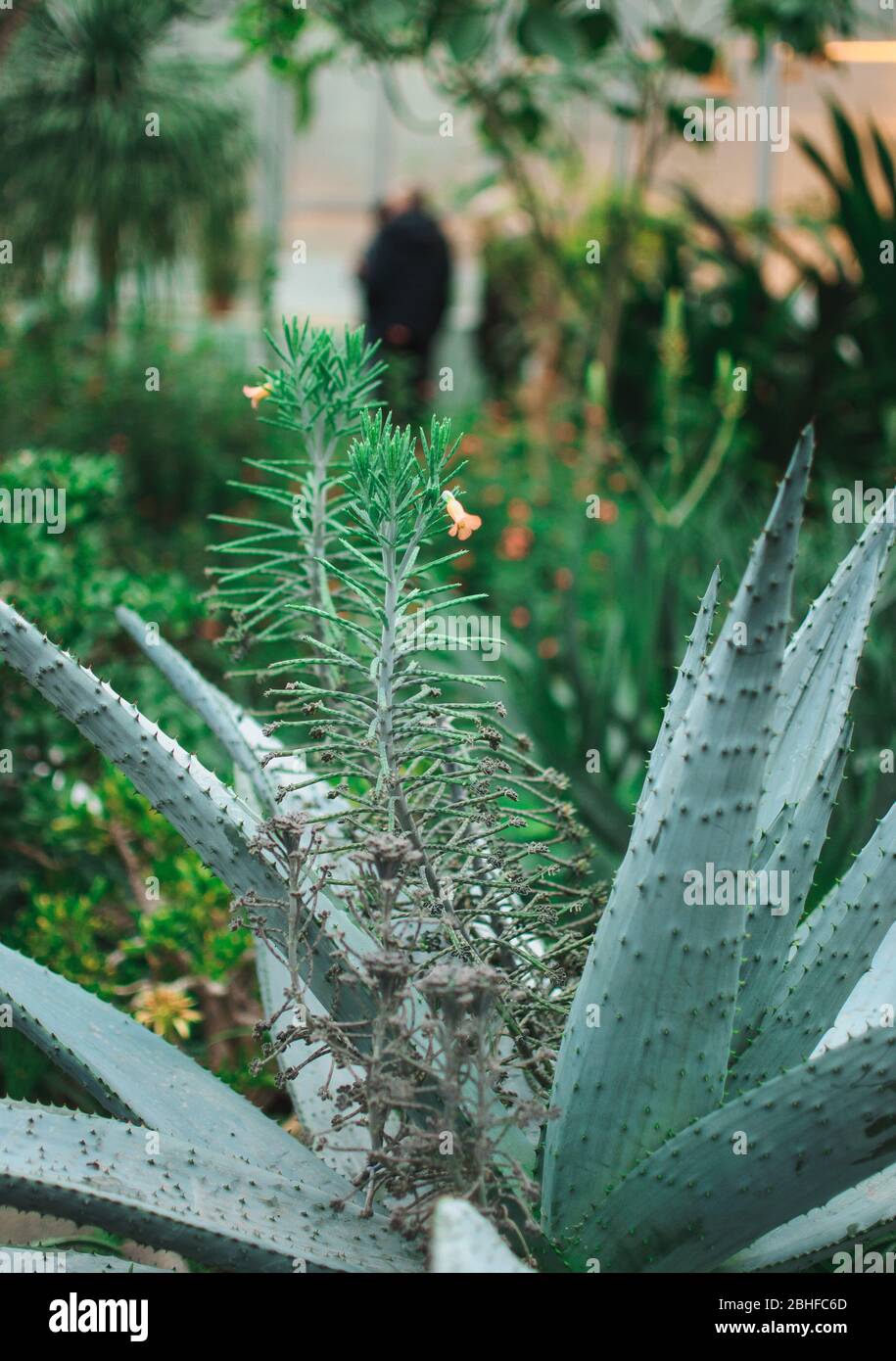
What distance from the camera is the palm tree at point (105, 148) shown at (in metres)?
6.05

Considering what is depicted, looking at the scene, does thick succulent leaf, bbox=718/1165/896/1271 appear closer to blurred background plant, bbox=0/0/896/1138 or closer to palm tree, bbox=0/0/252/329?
blurred background plant, bbox=0/0/896/1138

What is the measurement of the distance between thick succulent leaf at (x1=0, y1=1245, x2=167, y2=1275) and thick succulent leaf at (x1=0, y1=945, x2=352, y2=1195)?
105 millimetres

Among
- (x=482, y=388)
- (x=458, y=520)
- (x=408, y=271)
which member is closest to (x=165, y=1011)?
(x=458, y=520)

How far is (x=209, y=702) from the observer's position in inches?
54.7

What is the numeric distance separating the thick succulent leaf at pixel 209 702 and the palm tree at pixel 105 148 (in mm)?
5089

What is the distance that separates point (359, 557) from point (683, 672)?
0.30m

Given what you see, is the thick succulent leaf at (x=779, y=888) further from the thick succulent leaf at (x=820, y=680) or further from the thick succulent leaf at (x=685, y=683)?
the thick succulent leaf at (x=685, y=683)

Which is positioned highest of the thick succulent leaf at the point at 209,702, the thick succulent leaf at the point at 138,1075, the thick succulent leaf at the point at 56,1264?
the thick succulent leaf at the point at 209,702

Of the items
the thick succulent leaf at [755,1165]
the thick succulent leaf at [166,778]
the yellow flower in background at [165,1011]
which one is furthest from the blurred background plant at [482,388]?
the thick succulent leaf at [755,1165]

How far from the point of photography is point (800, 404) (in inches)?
214

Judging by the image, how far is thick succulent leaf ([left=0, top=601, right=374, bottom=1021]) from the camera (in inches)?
44.9

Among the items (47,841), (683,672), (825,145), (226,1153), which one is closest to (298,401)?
(683,672)

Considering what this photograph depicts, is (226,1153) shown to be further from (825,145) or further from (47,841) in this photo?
(825,145)

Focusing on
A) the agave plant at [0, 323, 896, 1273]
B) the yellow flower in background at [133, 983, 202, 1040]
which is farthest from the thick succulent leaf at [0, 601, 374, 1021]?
the yellow flower in background at [133, 983, 202, 1040]
